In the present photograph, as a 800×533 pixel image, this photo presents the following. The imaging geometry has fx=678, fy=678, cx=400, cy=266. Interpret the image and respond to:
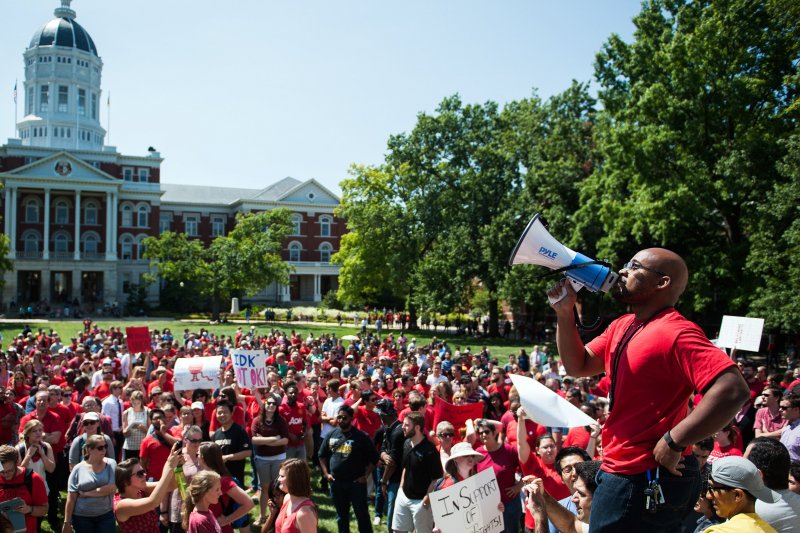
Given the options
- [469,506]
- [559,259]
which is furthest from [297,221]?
[559,259]

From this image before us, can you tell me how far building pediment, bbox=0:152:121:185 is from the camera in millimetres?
68625

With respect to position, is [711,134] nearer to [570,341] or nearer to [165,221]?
[570,341]

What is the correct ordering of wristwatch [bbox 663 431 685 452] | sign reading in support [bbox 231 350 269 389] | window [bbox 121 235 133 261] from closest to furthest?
wristwatch [bbox 663 431 685 452], sign reading in support [bbox 231 350 269 389], window [bbox 121 235 133 261]

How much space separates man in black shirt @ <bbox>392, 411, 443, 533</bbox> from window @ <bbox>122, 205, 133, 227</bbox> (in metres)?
74.4

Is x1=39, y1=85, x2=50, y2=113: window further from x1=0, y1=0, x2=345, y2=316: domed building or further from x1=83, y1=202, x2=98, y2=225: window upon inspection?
x1=83, y1=202, x2=98, y2=225: window

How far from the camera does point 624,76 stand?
33031 mm

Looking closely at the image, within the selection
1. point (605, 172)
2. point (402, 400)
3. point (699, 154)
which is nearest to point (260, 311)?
point (605, 172)

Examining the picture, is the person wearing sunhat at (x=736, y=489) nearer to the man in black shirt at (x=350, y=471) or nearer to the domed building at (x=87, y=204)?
the man in black shirt at (x=350, y=471)

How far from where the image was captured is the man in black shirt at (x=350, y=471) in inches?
324

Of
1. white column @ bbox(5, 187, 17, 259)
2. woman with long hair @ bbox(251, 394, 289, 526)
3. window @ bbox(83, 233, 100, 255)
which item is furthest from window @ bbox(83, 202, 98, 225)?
woman with long hair @ bbox(251, 394, 289, 526)

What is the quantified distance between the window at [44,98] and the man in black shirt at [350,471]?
9096 cm

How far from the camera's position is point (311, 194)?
85188 millimetres

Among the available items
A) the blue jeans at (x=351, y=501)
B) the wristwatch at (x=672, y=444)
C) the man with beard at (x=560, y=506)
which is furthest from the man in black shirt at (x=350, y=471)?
the wristwatch at (x=672, y=444)

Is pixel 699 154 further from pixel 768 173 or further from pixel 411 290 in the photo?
pixel 411 290
